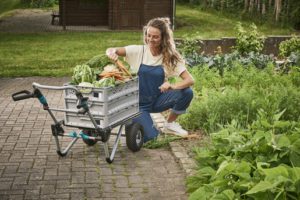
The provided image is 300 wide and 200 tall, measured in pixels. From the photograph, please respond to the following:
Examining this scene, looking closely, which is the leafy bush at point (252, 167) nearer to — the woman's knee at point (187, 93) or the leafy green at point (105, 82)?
the leafy green at point (105, 82)

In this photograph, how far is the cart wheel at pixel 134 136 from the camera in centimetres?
667

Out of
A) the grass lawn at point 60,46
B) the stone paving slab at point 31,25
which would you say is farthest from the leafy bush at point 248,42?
the stone paving slab at point 31,25

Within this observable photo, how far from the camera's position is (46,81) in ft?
40.8

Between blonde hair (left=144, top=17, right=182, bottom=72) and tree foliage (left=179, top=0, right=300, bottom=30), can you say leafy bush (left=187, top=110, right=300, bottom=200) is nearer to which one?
blonde hair (left=144, top=17, right=182, bottom=72)

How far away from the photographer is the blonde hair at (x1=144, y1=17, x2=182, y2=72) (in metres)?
6.62

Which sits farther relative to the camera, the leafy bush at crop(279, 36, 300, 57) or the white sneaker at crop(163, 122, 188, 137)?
the leafy bush at crop(279, 36, 300, 57)

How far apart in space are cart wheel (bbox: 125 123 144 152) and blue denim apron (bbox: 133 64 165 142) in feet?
0.39

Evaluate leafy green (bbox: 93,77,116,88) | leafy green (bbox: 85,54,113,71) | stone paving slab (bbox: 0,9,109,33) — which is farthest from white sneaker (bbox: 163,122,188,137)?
stone paving slab (bbox: 0,9,109,33)

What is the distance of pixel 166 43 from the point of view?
6730 millimetres

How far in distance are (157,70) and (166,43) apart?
36cm

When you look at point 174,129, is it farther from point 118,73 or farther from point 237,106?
point 118,73

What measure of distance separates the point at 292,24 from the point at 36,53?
50.2 feet

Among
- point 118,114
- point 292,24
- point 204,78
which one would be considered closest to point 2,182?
point 118,114

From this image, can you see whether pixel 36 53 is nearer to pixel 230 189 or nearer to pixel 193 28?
pixel 193 28
